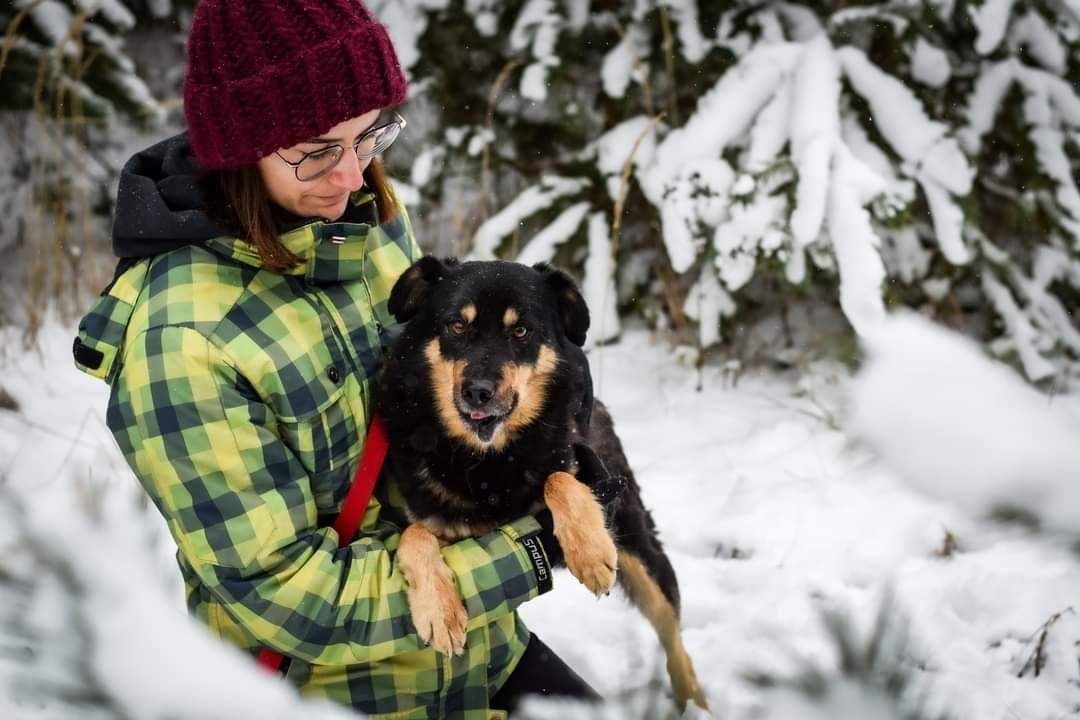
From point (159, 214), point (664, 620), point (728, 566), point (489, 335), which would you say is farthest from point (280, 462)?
point (728, 566)

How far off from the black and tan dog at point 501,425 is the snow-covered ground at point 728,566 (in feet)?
1.09

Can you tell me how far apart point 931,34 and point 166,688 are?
4.35 m

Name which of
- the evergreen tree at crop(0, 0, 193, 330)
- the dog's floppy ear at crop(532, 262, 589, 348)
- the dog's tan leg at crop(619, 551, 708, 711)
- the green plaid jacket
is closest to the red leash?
the green plaid jacket

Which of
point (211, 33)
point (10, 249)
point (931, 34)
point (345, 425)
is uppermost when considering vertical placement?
point (211, 33)

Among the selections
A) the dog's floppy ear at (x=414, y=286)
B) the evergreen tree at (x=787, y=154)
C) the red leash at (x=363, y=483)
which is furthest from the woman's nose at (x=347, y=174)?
the evergreen tree at (x=787, y=154)

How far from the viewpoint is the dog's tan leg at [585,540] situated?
1.88 m

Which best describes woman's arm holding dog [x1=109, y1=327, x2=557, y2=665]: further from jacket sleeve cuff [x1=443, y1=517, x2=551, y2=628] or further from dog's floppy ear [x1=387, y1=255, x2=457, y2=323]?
dog's floppy ear [x1=387, y1=255, x2=457, y2=323]

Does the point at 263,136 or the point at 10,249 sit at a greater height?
the point at 263,136

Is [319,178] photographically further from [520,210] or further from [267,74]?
[520,210]

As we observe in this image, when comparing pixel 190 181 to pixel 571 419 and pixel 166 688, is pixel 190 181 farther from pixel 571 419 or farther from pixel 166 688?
pixel 166 688

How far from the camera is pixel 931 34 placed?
3.91 m

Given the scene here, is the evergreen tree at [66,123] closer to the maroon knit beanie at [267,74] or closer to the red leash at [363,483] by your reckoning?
the maroon knit beanie at [267,74]

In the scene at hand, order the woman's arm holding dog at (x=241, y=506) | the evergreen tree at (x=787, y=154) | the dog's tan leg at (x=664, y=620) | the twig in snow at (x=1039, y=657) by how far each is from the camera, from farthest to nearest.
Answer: the evergreen tree at (x=787, y=154) < the dog's tan leg at (x=664, y=620) < the twig in snow at (x=1039, y=657) < the woman's arm holding dog at (x=241, y=506)

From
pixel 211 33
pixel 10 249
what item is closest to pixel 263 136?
pixel 211 33
